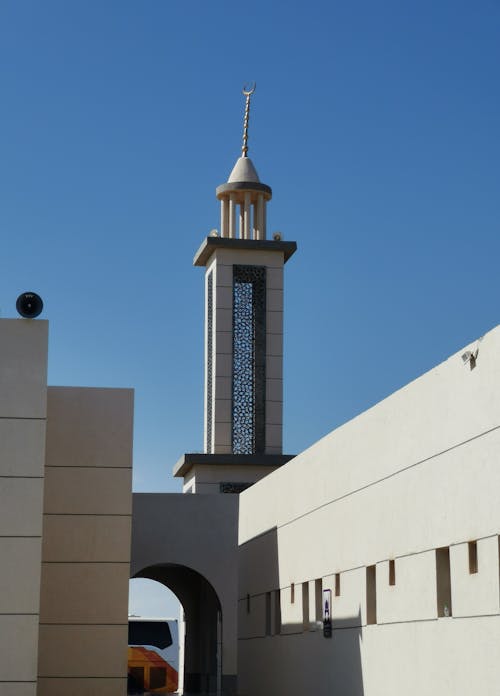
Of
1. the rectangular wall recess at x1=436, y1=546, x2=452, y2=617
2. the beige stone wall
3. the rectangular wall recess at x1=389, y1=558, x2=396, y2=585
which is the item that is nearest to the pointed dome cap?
the beige stone wall

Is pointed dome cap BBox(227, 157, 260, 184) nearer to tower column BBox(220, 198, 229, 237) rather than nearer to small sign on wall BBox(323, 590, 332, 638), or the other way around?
tower column BBox(220, 198, 229, 237)

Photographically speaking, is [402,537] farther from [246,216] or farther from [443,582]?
[246,216]

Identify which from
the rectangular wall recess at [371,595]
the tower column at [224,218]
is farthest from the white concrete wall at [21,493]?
the tower column at [224,218]

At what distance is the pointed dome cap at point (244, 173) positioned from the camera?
126 feet

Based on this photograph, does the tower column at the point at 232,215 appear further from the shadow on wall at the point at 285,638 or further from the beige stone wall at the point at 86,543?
the beige stone wall at the point at 86,543

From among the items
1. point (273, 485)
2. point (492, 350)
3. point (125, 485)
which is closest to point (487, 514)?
point (492, 350)

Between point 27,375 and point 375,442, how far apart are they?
4.78m

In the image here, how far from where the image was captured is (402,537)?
55.1 feet

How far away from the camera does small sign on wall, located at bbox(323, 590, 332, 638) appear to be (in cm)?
2042

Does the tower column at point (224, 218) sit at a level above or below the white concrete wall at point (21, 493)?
above

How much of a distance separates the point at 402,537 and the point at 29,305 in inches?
A: 210

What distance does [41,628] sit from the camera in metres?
19.0

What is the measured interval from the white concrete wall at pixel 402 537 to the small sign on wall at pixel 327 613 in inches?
5.4

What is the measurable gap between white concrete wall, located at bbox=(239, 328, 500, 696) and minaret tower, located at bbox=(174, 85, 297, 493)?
37.6 feet
